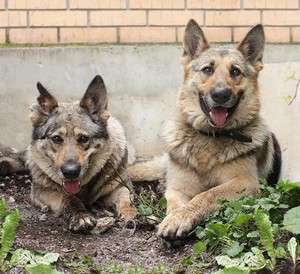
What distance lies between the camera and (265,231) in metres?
4.35

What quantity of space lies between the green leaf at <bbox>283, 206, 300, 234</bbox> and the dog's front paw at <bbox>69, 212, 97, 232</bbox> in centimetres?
158

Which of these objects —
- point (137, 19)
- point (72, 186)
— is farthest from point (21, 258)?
point (137, 19)

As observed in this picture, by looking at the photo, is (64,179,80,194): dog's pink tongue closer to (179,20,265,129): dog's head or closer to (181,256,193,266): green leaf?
(179,20,265,129): dog's head

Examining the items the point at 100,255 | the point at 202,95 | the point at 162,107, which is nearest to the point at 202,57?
the point at 202,95

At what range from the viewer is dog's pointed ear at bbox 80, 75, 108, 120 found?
19.6 feet

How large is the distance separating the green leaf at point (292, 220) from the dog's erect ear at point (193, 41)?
6.66 feet

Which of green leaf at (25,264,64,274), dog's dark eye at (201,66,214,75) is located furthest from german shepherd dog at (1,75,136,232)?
green leaf at (25,264,64,274)

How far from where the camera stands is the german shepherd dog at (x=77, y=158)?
567cm

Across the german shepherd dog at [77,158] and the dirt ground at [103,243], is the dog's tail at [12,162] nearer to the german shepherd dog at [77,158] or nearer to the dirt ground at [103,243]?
the german shepherd dog at [77,158]

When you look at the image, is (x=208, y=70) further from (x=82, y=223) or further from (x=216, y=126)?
(x=82, y=223)

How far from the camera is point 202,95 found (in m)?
5.74

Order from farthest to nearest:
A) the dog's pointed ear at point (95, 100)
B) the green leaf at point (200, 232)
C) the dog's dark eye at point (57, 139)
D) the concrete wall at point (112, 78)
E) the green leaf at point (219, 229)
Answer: the concrete wall at point (112, 78), the dog's pointed ear at point (95, 100), the dog's dark eye at point (57, 139), the green leaf at point (200, 232), the green leaf at point (219, 229)

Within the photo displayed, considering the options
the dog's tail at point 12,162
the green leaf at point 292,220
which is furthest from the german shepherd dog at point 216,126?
the dog's tail at point 12,162

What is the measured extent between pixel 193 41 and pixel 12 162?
208cm
